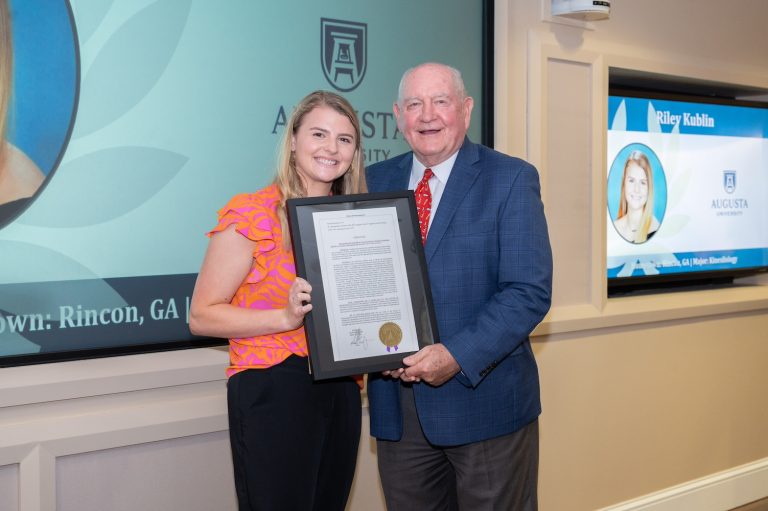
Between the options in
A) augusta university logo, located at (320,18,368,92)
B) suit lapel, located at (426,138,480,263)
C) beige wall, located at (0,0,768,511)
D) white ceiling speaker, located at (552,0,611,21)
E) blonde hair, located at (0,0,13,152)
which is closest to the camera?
suit lapel, located at (426,138,480,263)

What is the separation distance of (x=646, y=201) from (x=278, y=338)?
252 centimetres

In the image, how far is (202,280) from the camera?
1750 mm

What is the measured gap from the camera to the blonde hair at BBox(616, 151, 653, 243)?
12.0 ft

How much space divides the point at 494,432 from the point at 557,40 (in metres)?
1.87

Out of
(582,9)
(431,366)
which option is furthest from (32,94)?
(582,9)

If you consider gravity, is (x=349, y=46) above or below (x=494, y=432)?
above

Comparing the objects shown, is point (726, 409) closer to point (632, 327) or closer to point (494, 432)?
point (632, 327)

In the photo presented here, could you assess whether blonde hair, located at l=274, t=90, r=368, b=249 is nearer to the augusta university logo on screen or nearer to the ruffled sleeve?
the ruffled sleeve

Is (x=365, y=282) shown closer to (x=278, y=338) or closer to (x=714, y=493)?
(x=278, y=338)

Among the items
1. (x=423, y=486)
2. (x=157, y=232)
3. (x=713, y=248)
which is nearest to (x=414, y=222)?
(x=423, y=486)

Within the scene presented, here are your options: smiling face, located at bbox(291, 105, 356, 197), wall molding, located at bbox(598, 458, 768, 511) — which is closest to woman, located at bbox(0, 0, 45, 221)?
smiling face, located at bbox(291, 105, 356, 197)

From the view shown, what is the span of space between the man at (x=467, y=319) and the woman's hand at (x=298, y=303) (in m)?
0.29

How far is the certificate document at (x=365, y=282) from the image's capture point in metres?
1.75

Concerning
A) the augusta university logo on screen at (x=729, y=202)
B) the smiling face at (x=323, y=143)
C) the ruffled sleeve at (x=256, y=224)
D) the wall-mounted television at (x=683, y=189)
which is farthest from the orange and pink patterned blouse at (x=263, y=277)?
the augusta university logo on screen at (x=729, y=202)
